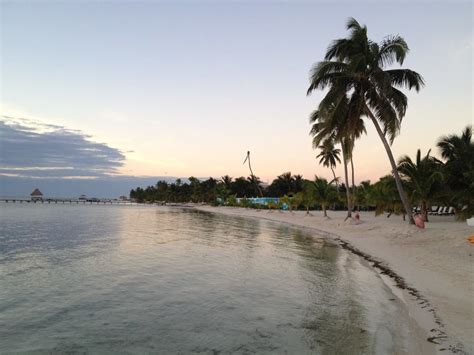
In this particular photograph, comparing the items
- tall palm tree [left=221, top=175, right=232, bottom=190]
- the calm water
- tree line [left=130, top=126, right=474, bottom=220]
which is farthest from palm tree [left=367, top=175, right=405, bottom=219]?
tall palm tree [left=221, top=175, right=232, bottom=190]

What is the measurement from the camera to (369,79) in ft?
69.5

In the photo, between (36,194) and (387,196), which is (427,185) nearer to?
(387,196)

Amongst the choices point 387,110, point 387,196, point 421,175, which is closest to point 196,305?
point 387,110

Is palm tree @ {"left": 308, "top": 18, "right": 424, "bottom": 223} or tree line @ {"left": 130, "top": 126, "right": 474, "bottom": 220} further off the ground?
palm tree @ {"left": 308, "top": 18, "right": 424, "bottom": 223}

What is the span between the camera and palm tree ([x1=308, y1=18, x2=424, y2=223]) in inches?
793

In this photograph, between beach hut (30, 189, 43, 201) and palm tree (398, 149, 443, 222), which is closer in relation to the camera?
palm tree (398, 149, 443, 222)

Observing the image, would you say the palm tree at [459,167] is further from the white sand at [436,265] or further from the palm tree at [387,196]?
the palm tree at [387,196]

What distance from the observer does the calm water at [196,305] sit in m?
6.16

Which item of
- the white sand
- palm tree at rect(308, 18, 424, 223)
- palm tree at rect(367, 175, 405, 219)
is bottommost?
the white sand

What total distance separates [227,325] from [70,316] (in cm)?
354

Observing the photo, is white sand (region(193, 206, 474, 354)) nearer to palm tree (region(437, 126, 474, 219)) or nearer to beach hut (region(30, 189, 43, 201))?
palm tree (region(437, 126, 474, 219))

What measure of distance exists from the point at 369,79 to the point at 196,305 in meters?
18.1

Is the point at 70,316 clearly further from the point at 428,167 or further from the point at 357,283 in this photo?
the point at 428,167

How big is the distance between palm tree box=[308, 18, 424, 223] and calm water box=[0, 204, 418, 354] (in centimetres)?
963
